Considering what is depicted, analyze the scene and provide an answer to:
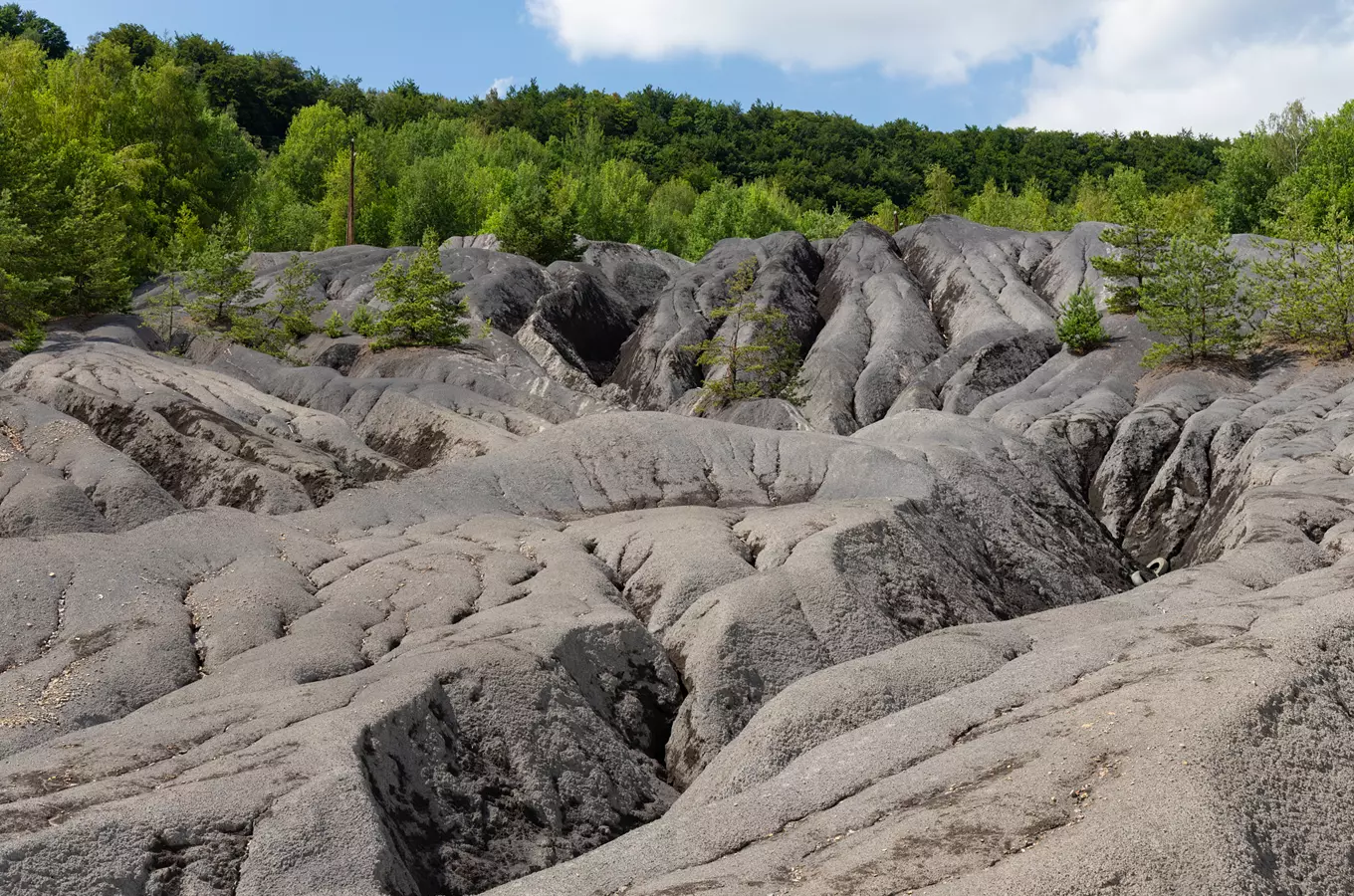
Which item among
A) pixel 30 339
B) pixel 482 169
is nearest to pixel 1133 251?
pixel 30 339

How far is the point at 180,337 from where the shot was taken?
5041cm

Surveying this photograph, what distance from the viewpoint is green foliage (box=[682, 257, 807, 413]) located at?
5172 cm

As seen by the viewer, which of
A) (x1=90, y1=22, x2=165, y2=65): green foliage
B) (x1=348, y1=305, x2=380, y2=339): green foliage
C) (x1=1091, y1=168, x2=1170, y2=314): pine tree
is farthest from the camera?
(x1=90, y1=22, x2=165, y2=65): green foliage

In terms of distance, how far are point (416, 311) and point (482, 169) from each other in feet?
174

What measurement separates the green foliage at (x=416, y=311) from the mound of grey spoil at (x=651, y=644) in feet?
20.8

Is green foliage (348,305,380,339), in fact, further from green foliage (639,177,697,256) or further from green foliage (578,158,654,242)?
green foliage (639,177,697,256)

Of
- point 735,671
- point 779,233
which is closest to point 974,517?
point 735,671

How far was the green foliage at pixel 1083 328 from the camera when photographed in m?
49.9

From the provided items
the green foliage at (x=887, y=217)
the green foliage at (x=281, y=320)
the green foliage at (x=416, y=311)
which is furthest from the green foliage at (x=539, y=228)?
→ the green foliage at (x=887, y=217)

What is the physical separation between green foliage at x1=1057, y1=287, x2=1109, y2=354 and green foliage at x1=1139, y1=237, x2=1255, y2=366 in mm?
2733

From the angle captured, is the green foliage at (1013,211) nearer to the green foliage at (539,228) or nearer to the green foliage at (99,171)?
the green foliage at (539,228)

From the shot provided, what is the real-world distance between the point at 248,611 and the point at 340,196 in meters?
76.2

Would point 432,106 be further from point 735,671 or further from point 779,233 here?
point 735,671

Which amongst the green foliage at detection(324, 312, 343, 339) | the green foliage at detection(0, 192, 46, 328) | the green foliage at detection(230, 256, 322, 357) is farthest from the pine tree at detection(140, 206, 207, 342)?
the green foliage at detection(0, 192, 46, 328)
